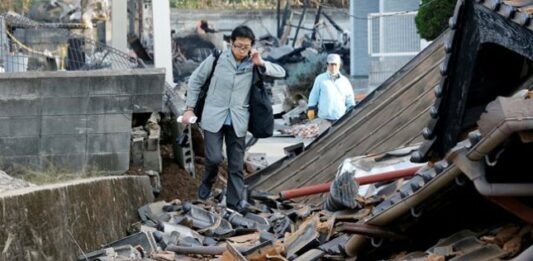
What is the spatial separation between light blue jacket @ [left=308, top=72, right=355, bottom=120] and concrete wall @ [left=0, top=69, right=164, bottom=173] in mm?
3533

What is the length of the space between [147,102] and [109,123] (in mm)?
484

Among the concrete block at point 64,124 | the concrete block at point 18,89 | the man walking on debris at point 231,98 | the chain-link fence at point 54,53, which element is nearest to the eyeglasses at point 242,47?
the man walking on debris at point 231,98

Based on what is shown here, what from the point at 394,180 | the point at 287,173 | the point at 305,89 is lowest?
the point at 305,89

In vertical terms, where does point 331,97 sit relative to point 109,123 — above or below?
below

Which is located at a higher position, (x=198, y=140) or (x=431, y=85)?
(x=431, y=85)

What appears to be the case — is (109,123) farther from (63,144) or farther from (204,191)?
(204,191)

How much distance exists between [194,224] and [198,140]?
3101 mm

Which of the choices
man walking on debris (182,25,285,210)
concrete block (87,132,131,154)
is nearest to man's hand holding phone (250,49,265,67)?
man walking on debris (182,25,285,210)

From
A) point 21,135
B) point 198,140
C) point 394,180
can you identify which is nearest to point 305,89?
point 198,140

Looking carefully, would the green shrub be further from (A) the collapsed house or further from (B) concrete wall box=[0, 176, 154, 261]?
(A) the collapsed house

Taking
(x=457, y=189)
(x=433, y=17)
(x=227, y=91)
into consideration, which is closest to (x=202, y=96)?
(x=227, y=91)

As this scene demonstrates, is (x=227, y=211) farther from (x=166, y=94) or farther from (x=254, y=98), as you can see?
(x=166, y=94)

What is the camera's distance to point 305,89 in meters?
32.2

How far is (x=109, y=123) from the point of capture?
497 inches
